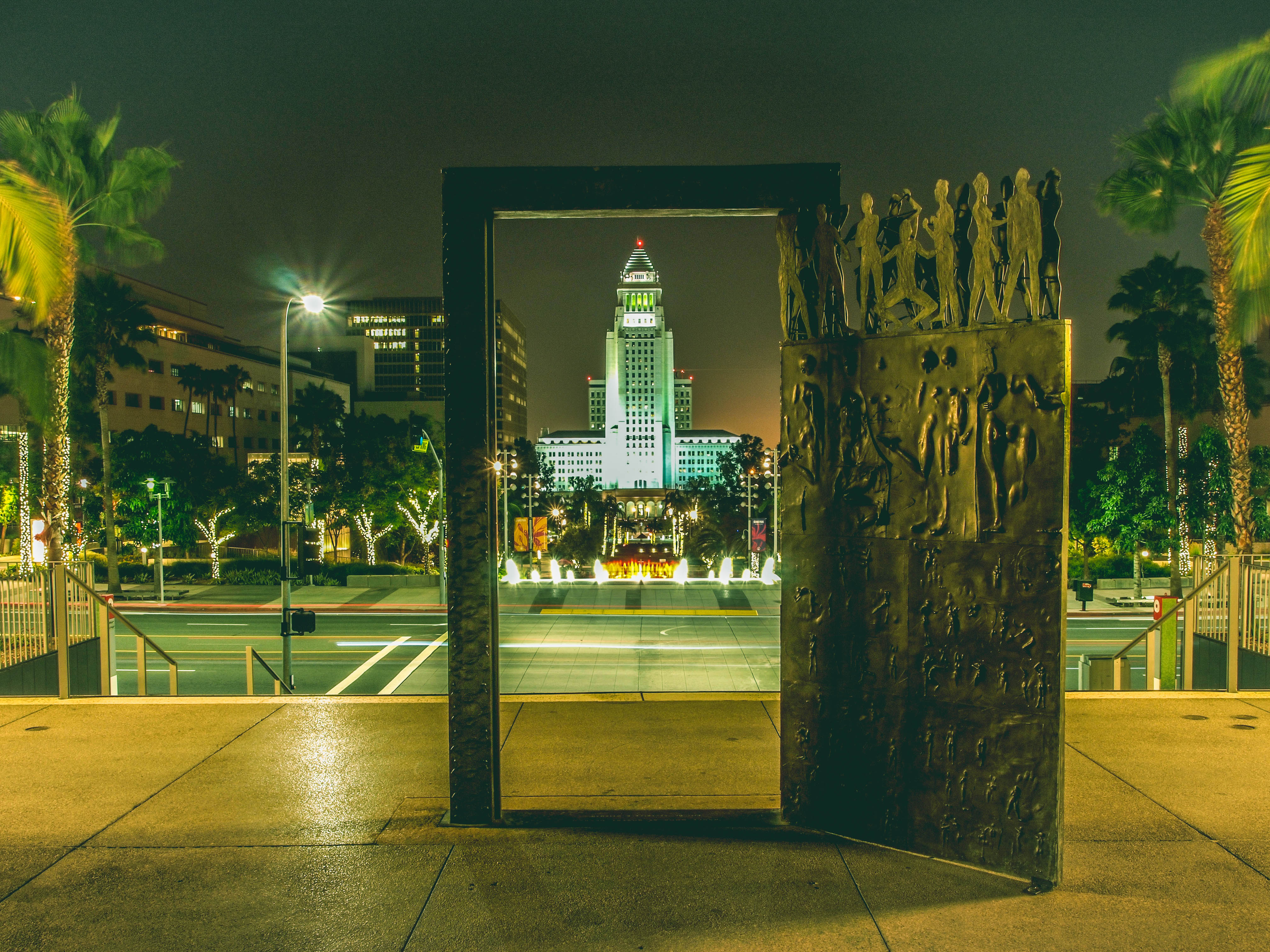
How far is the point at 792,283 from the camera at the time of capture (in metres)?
5.66

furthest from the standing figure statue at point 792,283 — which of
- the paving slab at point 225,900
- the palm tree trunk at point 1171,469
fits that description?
the palm tree trunk at point 1171,469

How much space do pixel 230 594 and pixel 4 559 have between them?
19.0m

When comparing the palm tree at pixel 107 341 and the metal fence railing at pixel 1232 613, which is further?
the palm tree at pixel 107 341

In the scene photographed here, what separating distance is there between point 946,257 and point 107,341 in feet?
130

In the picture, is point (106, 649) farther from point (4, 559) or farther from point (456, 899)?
point (4, 559)

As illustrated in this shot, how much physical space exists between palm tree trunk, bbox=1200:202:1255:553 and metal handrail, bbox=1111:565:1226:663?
1407cm

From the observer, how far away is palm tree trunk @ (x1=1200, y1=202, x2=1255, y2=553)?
72.6 feet

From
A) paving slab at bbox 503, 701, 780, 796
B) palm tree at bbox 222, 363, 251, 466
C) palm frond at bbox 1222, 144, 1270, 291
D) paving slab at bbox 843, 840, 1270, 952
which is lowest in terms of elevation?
paving slab at bbox 503, 701, 780, 796

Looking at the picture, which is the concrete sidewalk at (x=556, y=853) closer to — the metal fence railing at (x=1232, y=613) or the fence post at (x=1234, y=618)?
the fence post at (x=1234, y=618)

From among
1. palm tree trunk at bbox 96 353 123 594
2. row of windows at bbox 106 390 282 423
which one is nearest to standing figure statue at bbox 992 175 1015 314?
palm tree trunk at bbox 96 353 123 594

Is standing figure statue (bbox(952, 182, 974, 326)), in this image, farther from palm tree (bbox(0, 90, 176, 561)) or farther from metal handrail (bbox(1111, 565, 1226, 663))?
palm tree (bbox(0, 90, 176, 561))

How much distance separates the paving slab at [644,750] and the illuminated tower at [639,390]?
181 meters

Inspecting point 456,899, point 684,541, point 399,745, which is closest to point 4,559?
point 684,541

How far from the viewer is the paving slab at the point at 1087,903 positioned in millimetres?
4223
